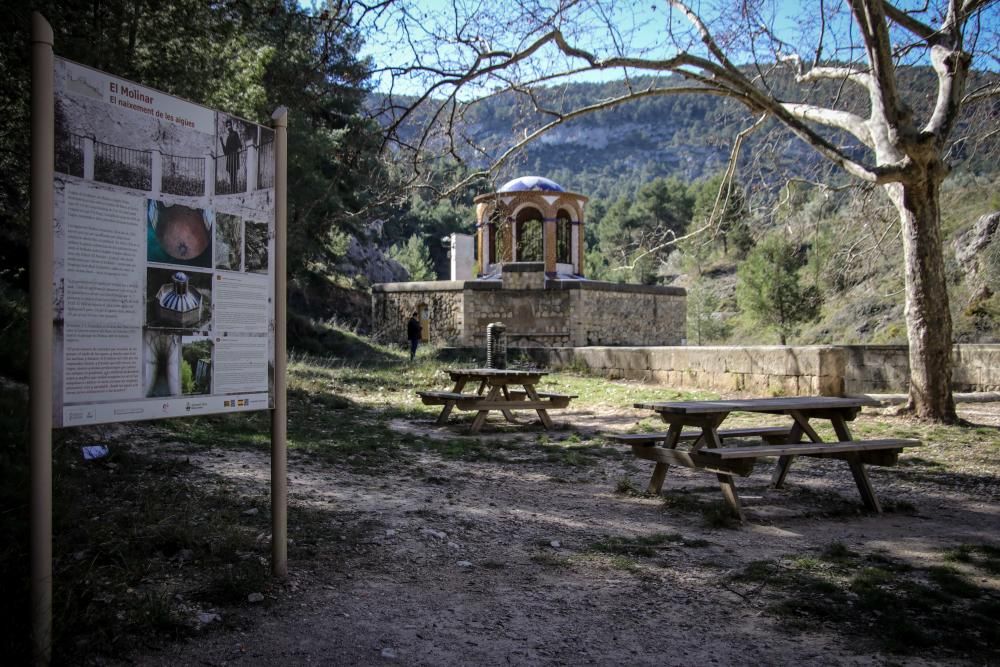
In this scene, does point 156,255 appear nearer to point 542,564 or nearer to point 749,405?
point 542,564

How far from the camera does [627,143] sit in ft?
481

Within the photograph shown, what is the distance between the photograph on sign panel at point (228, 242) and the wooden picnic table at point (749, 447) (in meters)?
2.77

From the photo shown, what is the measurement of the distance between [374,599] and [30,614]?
1166 mm

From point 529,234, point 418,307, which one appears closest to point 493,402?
point 418,307

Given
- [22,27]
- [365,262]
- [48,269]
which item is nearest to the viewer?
[48,269]

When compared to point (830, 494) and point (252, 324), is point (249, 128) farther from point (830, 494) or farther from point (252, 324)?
point (830, 494)

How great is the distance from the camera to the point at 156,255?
2.61m

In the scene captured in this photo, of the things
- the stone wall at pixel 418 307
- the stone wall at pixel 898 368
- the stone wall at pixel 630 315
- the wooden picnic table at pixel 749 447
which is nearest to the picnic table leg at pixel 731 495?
the wooden picnic table at pixel 749 447

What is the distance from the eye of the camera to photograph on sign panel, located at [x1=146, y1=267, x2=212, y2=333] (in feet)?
8.50

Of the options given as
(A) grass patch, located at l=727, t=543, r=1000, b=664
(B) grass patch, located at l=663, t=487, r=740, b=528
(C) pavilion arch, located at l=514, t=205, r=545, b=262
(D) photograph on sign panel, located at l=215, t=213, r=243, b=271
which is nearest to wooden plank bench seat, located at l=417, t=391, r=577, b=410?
(B) grass patch, located at l=663, t=487, r=740, b=528

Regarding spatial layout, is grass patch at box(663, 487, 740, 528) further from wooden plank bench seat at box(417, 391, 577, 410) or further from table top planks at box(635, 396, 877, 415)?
wooden plank bench seat at box(417, 391, 577, 410)

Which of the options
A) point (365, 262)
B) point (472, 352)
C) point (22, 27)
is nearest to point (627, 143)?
point (365, 262)

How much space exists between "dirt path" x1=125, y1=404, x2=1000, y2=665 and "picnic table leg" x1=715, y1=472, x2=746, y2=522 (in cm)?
12

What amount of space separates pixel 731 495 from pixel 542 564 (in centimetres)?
145
